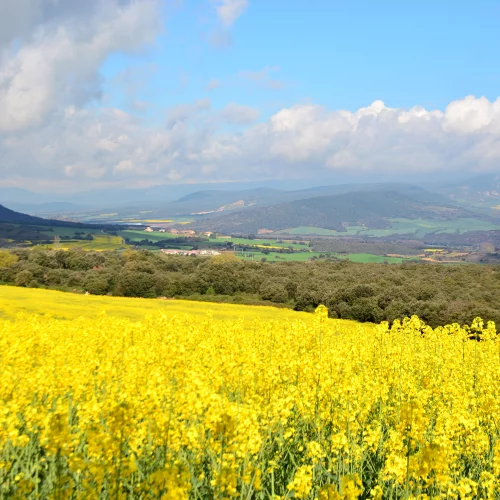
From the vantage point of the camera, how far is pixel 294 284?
6969 cm

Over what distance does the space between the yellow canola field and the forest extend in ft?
129

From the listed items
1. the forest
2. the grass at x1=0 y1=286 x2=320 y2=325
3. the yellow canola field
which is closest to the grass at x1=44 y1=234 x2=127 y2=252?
the forest

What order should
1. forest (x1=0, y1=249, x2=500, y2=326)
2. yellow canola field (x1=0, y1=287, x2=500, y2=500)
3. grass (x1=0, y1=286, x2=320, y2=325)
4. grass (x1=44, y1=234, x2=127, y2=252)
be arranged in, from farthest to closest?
1. grass (x1=44, y1=234, x2=127, y2=252)
2. forest (x1=0, y1=249, x2=500, y2=326)
3. grass (x1=0, y1=286, x2=320, y2=325)
4. yellow canola field (x1=0, y1=287, x2=500, y2=500)

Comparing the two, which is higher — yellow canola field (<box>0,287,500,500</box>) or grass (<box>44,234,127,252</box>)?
yellow canola field (<box>0,287,500,500</box>)

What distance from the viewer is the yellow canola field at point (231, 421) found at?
246 inches

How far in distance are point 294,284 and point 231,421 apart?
64020 millimetres

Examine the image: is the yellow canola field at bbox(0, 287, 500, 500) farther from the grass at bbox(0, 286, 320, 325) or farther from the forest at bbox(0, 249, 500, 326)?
the forest at bbox(0, 249, 500, 326)

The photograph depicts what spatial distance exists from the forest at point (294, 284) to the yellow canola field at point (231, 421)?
1546 inches

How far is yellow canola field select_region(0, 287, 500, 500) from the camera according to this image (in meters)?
6.24

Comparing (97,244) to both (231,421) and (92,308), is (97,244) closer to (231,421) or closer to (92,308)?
(92,308)

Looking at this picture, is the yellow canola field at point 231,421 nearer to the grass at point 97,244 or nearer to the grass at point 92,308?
the grass at point 92,308

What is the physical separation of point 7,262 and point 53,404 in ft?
237

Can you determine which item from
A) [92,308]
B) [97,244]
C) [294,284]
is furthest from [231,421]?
[97,244]

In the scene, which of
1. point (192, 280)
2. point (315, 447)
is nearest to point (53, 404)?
point (315, 447)
